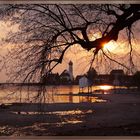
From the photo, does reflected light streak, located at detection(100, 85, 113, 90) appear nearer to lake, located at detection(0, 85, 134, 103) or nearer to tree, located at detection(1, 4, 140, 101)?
lake, located at detection(0, 85, 134, 103)

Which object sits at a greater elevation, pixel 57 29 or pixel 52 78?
pixel 57 29

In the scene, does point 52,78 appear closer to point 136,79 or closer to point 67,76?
point 67,76

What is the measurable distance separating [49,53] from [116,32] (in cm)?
50

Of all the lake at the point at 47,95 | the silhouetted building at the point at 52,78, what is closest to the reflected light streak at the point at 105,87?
the lake at the point at 47,95

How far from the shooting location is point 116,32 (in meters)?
2.77

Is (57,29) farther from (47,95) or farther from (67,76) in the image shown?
(47,95)

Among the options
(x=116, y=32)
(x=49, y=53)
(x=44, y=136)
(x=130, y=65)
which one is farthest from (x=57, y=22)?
(x=44, y=136)

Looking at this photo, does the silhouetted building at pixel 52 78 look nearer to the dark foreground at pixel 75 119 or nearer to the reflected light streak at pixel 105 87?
the dark foreground at pixel 75 119

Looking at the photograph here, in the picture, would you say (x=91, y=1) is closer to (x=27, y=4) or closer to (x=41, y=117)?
(x=27, y=4)

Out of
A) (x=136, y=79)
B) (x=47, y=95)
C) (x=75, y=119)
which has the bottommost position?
(x=75, y=119)

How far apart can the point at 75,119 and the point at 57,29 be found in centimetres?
66

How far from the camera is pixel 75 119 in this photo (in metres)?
2.73

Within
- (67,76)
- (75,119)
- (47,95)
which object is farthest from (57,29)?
(75,119)

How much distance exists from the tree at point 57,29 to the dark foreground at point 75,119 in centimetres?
26
